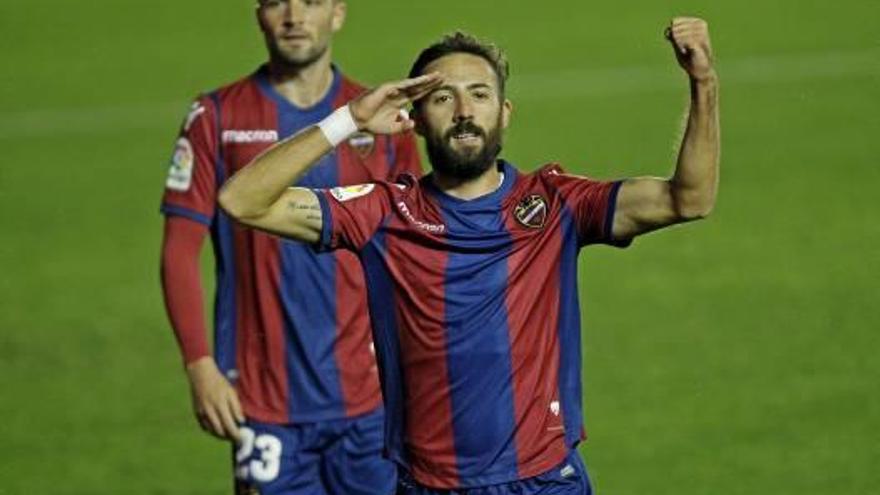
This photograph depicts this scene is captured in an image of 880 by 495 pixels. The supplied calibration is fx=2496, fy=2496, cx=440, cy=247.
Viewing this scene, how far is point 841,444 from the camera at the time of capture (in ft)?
44.8

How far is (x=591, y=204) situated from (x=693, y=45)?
778 mm

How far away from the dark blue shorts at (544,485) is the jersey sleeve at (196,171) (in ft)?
6.25

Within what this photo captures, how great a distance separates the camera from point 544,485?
807cm

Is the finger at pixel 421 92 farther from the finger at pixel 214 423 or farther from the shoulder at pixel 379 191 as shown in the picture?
the finger at pixel 214 423

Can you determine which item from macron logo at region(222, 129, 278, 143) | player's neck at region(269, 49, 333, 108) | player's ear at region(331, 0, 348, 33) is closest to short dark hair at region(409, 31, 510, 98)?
macron logo at region(222, 129, 278, 143)

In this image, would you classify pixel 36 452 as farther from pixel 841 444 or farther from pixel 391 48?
pixel 391 48

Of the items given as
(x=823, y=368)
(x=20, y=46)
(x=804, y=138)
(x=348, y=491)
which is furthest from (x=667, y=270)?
(x=20, y=46)

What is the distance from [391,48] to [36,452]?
12800 millimetres

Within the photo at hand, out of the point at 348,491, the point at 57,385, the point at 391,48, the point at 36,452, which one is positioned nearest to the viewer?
the point at 348,491

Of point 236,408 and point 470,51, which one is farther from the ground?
point 470,51

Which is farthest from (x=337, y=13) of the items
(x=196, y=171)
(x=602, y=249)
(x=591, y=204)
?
(x=602, y=249)

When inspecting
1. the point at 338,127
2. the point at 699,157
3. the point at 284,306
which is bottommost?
the point at 284,306

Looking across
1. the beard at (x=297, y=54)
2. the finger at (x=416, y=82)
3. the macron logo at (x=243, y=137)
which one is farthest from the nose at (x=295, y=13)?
the finger at (x=416, y=82)

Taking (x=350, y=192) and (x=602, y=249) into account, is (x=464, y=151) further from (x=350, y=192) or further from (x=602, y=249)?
(x=602, y=249)
